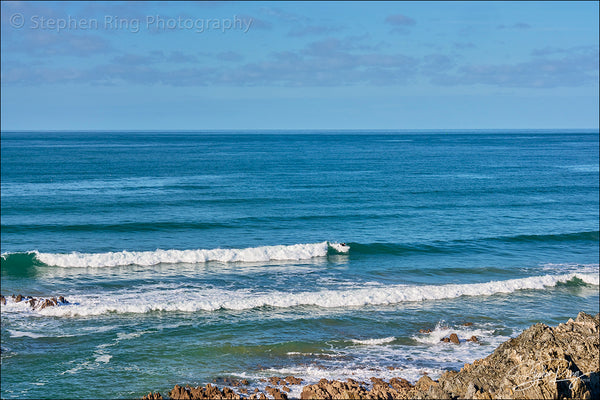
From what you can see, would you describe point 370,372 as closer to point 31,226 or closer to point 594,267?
point 594,267

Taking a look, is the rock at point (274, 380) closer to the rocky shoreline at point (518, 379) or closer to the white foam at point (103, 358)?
the rocky shoreline at point (518, 379)

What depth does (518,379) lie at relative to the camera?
9906mm

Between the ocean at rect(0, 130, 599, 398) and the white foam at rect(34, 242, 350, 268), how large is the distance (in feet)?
0.32

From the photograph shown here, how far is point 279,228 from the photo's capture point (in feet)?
122

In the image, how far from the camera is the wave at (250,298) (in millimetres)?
22234

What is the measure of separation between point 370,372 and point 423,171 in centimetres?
5805

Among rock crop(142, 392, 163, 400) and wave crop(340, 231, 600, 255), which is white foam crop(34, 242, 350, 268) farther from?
rock crop(142, 392, 163, 400)

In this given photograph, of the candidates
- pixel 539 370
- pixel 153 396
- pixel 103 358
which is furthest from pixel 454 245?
pixel 539 370

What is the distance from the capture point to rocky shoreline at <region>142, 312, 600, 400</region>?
9641 millimetres

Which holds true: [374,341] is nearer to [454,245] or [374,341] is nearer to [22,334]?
[22,334]

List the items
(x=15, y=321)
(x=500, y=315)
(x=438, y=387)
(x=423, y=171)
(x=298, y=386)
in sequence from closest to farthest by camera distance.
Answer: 1. (x=438, y=387)
2. (x=298, y=386)
3. (x=15, y=321)
4. (x=500, y=315)
5. (x=423, y=171)

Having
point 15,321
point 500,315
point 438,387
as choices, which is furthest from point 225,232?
point 438,387

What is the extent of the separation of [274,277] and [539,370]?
1851 centimetres

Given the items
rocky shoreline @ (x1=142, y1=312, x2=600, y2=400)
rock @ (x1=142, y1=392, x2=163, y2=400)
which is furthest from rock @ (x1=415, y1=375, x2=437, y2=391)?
rock @ (x1=142, y1=392, x2=163, y2=400)
